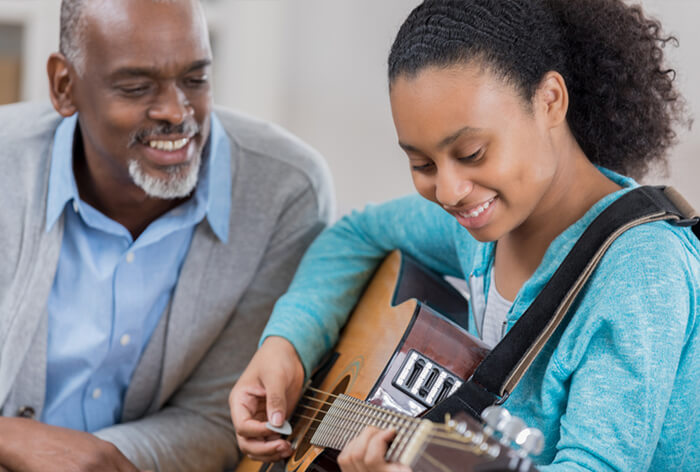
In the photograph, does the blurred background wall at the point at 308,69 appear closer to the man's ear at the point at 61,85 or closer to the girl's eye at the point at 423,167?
the man's ear at the point at 61,85

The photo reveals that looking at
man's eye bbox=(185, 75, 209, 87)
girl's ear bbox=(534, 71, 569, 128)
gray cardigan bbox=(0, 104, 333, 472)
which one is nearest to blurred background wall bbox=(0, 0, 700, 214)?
gray cardigan bbox=(0, 104, 333, 472)

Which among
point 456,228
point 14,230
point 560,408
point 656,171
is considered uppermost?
point 656,171

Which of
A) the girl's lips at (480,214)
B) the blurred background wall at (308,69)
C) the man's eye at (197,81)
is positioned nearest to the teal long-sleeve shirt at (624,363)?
the girl's lips at (480,214)

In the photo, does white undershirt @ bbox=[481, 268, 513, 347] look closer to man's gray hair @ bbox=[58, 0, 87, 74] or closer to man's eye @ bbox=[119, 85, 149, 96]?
man's eye @ bbox=[119, 85, 149, 96]

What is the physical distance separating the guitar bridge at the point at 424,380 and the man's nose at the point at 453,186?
0.78 ft

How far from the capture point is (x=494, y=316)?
3.92ft

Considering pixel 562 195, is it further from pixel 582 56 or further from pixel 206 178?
pixel 206 178

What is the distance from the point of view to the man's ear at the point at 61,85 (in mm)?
1517

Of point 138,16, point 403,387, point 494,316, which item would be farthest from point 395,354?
point 138,16

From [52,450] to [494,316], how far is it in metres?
0.76

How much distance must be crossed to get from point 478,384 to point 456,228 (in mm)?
388

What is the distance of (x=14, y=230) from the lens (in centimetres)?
146

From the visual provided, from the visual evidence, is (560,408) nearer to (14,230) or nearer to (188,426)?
(188,426)

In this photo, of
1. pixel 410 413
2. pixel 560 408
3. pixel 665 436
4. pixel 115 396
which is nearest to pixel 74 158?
pixel 115 396
